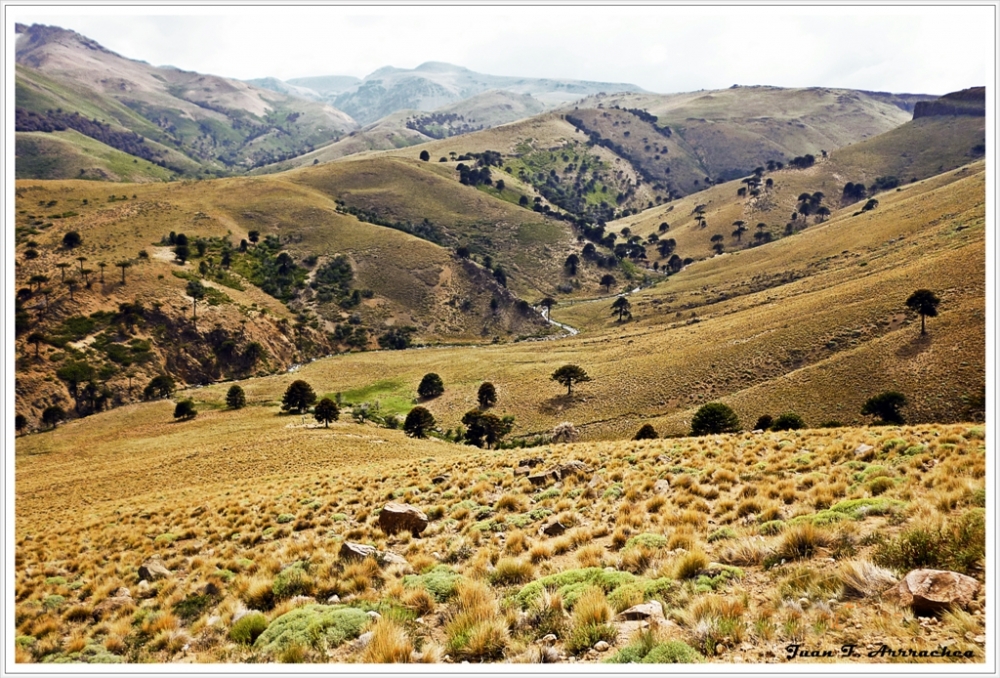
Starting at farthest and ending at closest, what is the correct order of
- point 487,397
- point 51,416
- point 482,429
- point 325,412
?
point 487,397
point 51,416
point 482,429
point 325,412

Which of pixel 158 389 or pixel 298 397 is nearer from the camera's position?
pixel 298 397

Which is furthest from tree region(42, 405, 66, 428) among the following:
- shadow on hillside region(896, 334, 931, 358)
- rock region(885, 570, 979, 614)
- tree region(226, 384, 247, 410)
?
shadow on hillside region(896, 334, 931, 358)

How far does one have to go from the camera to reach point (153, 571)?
1460 centimetres

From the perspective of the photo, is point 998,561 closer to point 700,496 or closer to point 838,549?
point 838,549

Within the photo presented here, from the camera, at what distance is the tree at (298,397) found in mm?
59375

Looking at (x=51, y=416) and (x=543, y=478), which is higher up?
(x=543, y=478)

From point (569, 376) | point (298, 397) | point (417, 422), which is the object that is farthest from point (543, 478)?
point (298, 397)

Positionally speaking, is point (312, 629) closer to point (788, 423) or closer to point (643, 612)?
point (643, 612)

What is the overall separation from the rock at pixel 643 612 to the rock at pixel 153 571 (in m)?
14.4

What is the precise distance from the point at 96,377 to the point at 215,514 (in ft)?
215

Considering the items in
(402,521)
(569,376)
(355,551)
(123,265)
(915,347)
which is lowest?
(569,376)

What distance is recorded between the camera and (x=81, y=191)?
12075 cm

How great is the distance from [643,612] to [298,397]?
5928 centimetres

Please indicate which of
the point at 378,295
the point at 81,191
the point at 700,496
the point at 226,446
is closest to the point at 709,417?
the point at 700,496
